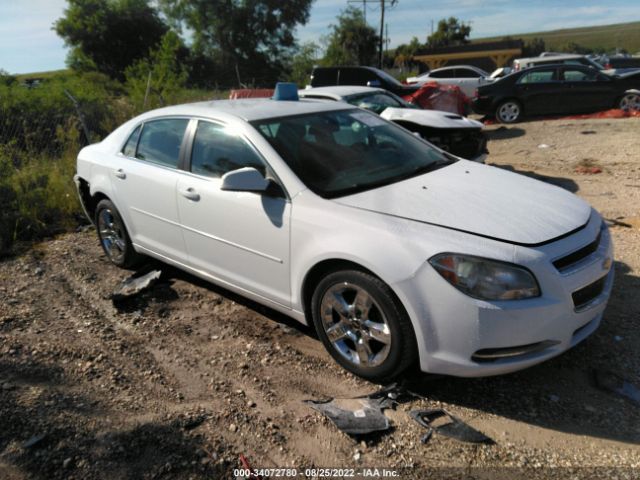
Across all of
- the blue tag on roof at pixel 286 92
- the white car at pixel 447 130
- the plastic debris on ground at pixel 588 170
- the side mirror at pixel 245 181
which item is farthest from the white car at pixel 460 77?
the side mirror at pixel 245 181

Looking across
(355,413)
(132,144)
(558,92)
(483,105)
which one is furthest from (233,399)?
(558,92)

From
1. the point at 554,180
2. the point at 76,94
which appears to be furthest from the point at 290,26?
the point at 554,180

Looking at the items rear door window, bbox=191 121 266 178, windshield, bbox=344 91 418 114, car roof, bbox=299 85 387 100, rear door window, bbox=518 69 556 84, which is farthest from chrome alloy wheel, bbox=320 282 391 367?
rear door window, bbox=518 69 556 84

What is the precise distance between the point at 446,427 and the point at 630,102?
13457 mm

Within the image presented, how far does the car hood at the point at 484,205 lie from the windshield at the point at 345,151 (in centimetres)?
16

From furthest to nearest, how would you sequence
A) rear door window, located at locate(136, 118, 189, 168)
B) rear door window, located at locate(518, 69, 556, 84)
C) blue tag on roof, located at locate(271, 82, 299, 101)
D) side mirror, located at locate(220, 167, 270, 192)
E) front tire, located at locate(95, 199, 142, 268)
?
1. rear door window, located at locate(518, 69, 556, 84)
2. front tire, located at locate(95, 199, 142, 268)
3. blue tag on roof, located at locate(271, 82, 299, 101)
4. rear door window, located at locate(136, 118, 189, 168)
5. side mirror, located at locate(220, 167, 270, 192)

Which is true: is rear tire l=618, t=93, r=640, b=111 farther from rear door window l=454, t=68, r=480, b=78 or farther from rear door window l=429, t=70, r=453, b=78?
rear door window l=429, t=70, r=453, b=78

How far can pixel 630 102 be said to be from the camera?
13.1 metres

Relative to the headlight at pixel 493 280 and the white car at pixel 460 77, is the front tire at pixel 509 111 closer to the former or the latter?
the white car at pixel 460 77

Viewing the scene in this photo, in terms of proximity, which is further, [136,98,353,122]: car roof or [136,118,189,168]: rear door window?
[136,118,189,168]: rear door window

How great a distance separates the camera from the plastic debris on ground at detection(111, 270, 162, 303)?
438cm

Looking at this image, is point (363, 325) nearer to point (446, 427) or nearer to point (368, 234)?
point (368, 234)

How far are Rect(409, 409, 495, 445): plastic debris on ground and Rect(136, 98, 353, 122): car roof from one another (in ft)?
7.39

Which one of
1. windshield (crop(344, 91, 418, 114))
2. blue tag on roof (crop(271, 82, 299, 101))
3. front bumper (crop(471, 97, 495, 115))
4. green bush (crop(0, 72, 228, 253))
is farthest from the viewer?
front bumper (crop(471, 97, 495, 115))
